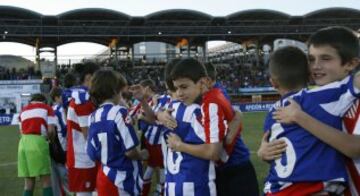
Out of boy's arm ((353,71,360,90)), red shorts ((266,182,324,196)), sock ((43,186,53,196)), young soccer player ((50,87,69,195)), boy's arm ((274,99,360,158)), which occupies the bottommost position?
sock ((43,186,53,196))

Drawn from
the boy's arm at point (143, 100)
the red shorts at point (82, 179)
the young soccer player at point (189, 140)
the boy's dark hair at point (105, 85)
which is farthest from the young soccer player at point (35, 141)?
the young soccer player at point (189, 140)

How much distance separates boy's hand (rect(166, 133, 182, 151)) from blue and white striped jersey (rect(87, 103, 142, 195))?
Result: 924mm

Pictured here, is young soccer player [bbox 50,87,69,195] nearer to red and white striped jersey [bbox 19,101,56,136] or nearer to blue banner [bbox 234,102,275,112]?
red and white striped jersey [bbox 19,101,56,136]

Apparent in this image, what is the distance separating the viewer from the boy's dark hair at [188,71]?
373 cm

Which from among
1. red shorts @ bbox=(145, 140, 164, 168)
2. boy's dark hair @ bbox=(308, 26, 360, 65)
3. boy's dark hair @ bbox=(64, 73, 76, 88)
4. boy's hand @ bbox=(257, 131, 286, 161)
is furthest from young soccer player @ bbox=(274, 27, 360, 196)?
red shorts @ bbox=(145, 140, 164, 168)

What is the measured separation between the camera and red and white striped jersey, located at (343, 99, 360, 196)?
2.57 metres

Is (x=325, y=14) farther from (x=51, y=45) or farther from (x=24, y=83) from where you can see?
(x=24, y=83)

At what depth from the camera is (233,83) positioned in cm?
4725

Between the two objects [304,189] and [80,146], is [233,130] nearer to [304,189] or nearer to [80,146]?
[304,189]

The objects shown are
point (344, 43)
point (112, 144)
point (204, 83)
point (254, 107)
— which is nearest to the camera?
point (344, 43)

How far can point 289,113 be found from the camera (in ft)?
8.72

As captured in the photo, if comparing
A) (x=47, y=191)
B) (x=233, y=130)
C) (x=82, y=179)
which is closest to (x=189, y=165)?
(x=233, y=130)

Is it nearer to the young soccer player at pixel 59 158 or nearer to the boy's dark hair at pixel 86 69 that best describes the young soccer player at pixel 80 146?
the boy's dark hair at pixel 86 69

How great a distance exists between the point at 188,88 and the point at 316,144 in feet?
4.34
